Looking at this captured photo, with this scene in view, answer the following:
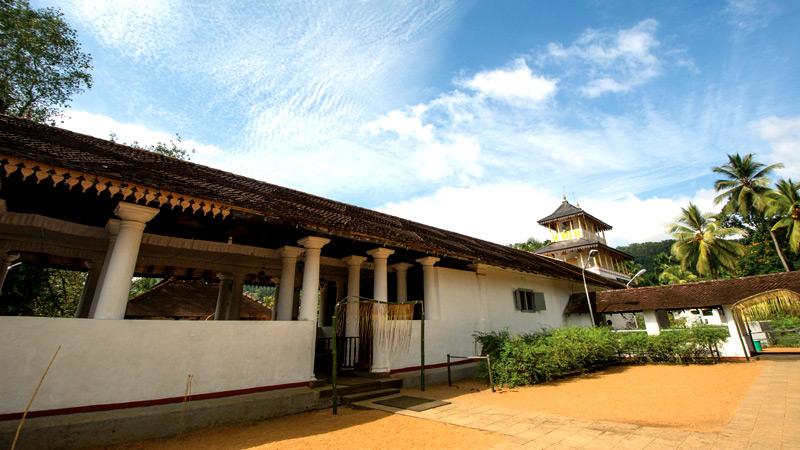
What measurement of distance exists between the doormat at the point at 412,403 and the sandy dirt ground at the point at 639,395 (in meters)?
0.52

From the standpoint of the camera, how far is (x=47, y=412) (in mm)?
5168

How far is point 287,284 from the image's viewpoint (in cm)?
965

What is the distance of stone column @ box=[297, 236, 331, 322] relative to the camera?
823cm

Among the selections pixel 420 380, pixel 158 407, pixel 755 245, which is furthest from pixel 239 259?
pixel 755 245

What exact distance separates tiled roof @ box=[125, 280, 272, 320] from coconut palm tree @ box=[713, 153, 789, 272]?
128 ft

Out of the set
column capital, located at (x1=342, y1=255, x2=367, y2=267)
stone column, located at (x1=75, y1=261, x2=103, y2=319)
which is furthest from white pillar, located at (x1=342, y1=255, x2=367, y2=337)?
stone column, located at (x1=75, y1=261, x2=103, y2=319)

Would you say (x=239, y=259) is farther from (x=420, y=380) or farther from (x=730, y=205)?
(x=730, y=205)

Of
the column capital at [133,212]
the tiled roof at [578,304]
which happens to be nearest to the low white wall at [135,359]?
the column capital at [133,212]

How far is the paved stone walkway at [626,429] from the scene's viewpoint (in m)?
4.62

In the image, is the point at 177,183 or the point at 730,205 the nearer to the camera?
the point at 177,183

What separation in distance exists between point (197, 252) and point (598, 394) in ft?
36.3

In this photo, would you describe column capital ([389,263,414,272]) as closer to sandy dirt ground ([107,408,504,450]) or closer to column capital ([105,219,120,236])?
sandy dirt ground ([107,408,504,450])

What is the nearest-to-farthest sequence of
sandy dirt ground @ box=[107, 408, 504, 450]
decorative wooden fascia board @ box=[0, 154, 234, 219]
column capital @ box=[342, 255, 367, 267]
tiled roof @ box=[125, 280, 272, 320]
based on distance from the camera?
1. decorative wooden fascia board @ box=[0, 154, 234, 219]
2. sandy dirt ground @ box=[107, 408, 504, 450]
3. column capital @ box=[342, 255, 367, 267]
4. tiled roof @ box=[125, 280, 272, 320]

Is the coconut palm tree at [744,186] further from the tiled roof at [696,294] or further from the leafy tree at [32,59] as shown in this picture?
the leafy tree at [32,59]
